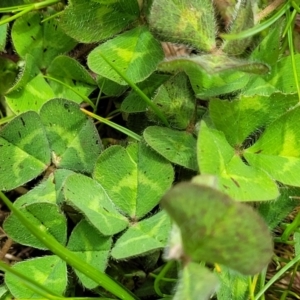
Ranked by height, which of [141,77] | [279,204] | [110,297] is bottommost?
[110,297]

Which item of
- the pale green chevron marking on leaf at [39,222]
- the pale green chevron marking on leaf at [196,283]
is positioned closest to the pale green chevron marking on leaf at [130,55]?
the pale green chevron marking on leaf at [39,222]

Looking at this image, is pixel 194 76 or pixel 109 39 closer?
pixel 194 76

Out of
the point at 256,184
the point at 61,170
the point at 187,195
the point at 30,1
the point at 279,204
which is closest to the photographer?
the point at 187,195

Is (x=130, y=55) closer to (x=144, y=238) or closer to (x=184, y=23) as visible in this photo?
(x=184, y=23)

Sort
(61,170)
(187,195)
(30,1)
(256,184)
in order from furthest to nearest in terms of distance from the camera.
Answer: (30,1) → (61,170) → (256,184) → (187,195)

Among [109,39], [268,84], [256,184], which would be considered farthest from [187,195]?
[109,39]

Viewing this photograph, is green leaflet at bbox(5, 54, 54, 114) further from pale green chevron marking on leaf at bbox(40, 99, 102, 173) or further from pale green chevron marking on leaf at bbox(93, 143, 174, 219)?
pale green chevron marking on leaf at bbox(93, 143, 174, 219)

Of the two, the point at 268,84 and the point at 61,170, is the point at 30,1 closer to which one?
the point at 61,170
